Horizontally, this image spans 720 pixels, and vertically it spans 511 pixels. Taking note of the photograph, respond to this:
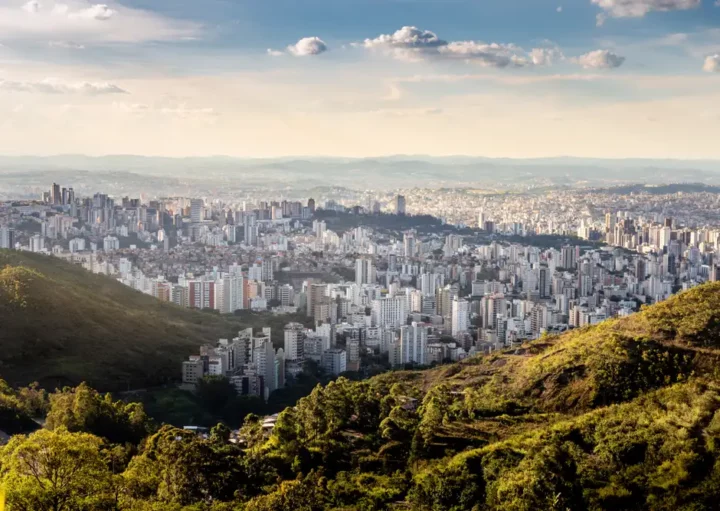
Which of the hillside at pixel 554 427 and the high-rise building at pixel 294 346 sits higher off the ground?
the hillside at pixel 554 427

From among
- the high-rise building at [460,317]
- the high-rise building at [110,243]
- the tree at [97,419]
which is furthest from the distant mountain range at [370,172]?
the tree at [97,419]

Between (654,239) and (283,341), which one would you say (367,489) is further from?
(654,239)

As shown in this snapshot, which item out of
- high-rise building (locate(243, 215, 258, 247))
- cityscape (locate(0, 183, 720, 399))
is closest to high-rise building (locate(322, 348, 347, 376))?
cityscape (locate(0, 183, 720, 399))

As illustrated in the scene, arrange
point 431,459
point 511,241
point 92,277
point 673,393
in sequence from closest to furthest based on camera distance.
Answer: point 431,459
point 673,393
point 92,277
point 511,241

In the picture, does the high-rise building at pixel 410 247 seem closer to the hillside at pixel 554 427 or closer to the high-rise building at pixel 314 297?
the high-rise building at pixel 314 297

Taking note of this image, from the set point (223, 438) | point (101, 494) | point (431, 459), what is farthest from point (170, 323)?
point (101, 494)

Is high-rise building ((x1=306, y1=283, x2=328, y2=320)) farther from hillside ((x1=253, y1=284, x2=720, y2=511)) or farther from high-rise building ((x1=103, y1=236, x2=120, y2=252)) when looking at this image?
high-rise building ((x1=103, y1=236, x2=120, y2=252))

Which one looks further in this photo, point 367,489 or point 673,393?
point 673,393
